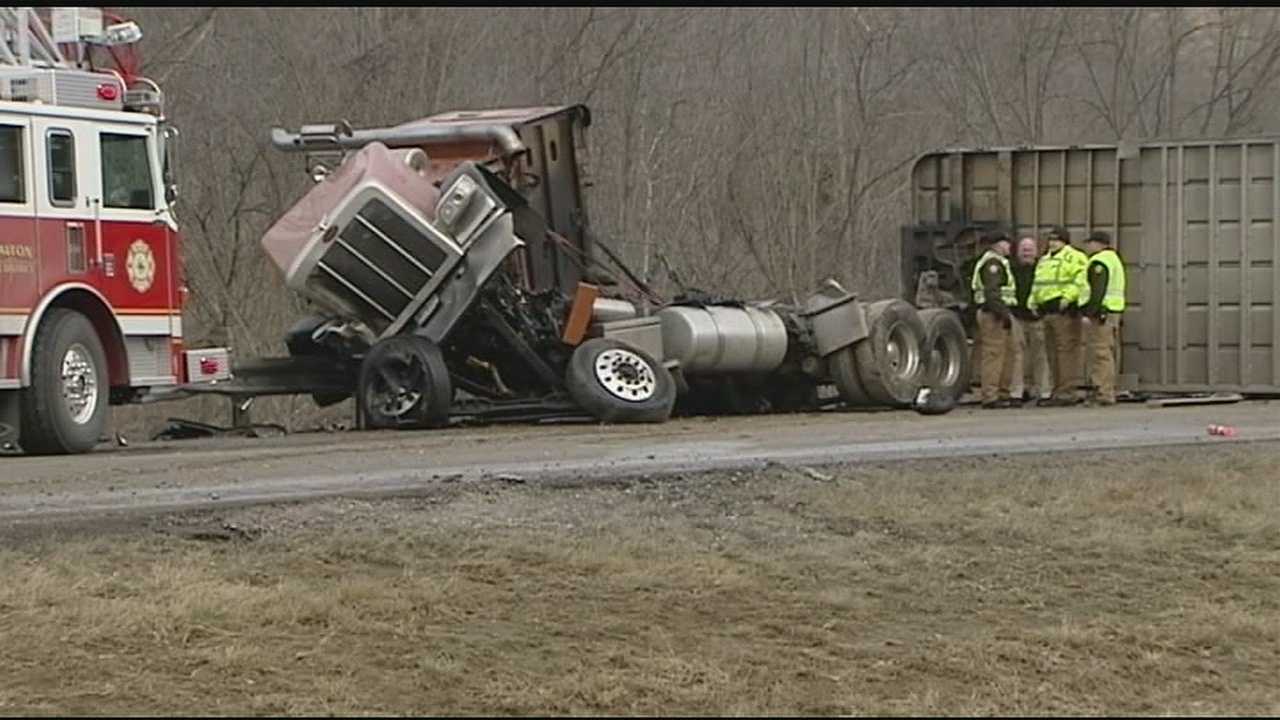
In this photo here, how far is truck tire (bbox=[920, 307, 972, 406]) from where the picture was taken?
63.4 feet

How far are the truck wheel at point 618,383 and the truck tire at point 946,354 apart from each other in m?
3.47

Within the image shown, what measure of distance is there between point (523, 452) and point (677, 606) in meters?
5.21

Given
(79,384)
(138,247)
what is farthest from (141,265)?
(79,384)

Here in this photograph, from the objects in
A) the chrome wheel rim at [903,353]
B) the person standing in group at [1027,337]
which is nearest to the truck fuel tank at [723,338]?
the chrome wheel rim at [903,353]

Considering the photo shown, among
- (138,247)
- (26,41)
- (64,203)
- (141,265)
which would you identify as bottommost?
(141,265)

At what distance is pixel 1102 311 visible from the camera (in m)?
19.2

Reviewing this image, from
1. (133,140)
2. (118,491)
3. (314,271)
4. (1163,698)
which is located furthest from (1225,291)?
(1163,698)

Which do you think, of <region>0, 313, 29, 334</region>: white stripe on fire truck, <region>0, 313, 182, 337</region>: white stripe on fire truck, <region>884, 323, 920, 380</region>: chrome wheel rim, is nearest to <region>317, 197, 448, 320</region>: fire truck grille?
<region>0, 313, 182, 337</region>: white stripe on fire truck

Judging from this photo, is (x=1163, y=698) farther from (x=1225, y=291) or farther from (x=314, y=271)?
(x=1225, y=291)

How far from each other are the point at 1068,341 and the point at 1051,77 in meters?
15.6

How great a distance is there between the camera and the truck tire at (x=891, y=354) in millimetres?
18562

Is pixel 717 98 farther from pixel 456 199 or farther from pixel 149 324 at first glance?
pixel 149 324

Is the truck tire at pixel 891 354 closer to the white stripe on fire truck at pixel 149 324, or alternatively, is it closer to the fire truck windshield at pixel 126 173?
the white stripe on fire truck at pixel 149 324

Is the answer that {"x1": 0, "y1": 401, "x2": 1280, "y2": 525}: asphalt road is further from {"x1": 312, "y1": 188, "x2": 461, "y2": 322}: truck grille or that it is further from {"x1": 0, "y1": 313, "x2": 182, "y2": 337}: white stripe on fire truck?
{"x1": 312, "y1": 188, "x2": 461, "y2": 322}: truck grille
